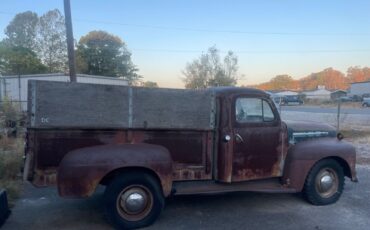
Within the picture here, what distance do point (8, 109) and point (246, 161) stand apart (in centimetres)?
1165

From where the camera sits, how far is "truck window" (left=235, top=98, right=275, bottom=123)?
6.15 metres

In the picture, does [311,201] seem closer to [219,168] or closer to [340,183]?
[340,183]

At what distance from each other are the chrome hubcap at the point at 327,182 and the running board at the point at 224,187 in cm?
56

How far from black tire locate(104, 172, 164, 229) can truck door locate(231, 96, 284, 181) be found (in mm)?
1338

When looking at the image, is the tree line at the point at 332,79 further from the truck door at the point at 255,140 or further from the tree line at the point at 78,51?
the truck door at the point at 255,140

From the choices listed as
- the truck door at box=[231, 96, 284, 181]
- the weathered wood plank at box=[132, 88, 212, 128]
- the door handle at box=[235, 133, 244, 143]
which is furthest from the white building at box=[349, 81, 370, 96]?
the weathered wood plank at box=[132, 88, 212, 128]

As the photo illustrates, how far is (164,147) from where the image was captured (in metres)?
5.57

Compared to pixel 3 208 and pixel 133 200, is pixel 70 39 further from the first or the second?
pixel 133 200

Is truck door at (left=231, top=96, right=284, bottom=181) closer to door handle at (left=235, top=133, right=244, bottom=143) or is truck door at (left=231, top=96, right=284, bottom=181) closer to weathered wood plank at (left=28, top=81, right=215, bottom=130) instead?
door handle at (left=235, top=133, right=244, bottom=143)

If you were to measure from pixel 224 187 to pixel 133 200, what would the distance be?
1.52 m

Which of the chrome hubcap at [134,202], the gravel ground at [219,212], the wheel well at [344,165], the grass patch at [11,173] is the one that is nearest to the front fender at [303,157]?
the wheel well at [344,165]

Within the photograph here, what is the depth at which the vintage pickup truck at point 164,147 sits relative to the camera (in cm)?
506

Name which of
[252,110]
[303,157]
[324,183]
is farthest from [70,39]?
[324,183]

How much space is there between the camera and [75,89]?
518cm
